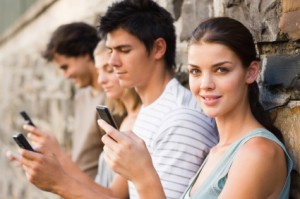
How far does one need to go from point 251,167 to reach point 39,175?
91 centimetres

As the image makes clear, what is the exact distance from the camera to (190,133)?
9.52 feet

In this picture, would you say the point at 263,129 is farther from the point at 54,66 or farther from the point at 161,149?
the point at 54,66

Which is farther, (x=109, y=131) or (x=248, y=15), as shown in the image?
(x=248, y=15)

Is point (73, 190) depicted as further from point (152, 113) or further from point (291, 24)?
point (291, 24)

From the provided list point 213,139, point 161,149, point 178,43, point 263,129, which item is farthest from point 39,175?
point 178,43

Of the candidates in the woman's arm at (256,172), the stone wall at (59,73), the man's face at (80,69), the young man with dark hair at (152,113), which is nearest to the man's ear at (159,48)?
the young man with dark hair at (152,113)

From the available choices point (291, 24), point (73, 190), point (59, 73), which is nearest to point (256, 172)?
point (291, 24)

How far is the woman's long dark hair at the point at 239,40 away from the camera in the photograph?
2582 mm

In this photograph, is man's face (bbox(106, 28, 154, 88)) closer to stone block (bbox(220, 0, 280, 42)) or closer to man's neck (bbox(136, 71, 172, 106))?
man's neck (bbox(136, 71, 172, 106))

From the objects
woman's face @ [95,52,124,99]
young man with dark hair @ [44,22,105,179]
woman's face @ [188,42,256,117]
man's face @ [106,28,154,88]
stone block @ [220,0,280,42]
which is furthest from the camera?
young man with dark hair @ [44,22,105,179]

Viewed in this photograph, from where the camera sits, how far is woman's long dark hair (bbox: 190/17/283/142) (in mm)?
2582

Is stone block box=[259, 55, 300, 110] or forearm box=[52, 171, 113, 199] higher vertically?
stone block box=[259, 55, 300, 110]

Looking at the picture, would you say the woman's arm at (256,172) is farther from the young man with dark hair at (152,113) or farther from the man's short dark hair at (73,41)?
the man's short dark hair at (73,41)

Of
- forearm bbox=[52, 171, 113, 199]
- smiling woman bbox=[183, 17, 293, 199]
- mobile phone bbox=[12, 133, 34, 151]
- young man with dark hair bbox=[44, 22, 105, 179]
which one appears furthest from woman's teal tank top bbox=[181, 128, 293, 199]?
young man with dark hair bbox=[44, 22, 105, 179]
